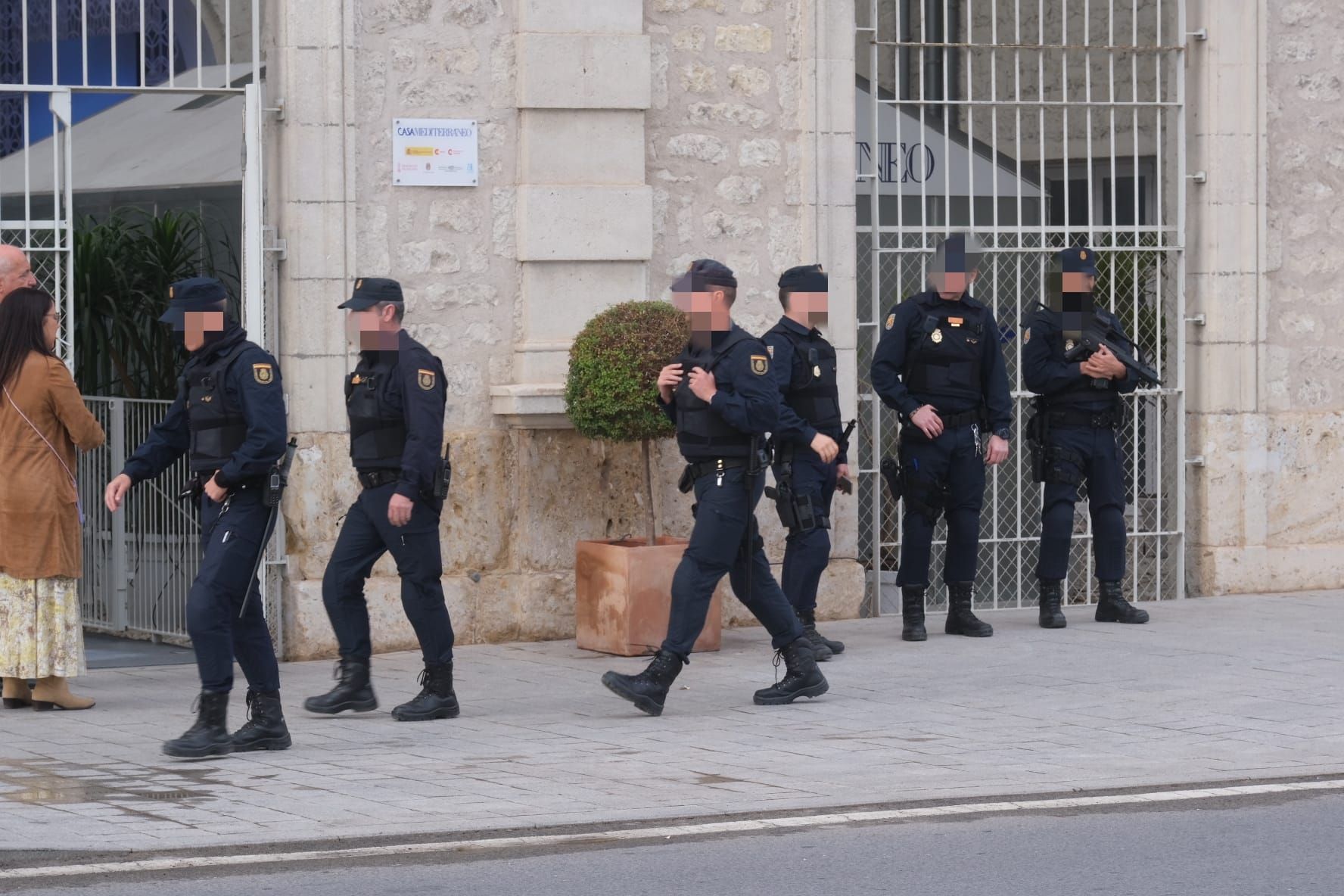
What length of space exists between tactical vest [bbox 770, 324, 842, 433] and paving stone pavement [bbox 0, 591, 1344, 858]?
47.3 inches

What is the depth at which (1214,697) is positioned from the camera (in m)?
9.04

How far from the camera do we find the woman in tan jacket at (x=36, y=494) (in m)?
8.92

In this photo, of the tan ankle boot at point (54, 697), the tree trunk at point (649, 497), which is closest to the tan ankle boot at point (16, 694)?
the tan ankle boot at point (54, 697)

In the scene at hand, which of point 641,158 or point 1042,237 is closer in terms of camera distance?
point 641,158

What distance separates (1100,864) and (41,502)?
493cm

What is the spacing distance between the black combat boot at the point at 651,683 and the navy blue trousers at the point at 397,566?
2.25ft

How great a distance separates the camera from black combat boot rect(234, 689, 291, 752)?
311 inches

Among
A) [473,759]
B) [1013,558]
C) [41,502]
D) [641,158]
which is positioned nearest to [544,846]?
[473,759]

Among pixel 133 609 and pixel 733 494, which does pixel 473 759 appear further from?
pixel 133 609

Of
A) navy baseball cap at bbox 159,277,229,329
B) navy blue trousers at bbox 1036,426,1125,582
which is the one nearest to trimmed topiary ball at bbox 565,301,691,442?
navy blue trousers at bbox 1036,426,1125,582

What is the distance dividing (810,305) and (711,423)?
4.39 ft

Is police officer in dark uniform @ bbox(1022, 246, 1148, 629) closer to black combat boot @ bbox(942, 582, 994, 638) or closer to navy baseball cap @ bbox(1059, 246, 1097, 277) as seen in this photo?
navy baseball cap @ bbox(1059, 246, 1097, 277)

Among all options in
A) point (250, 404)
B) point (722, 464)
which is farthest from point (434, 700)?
point (250, 404)

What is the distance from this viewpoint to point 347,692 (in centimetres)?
872
